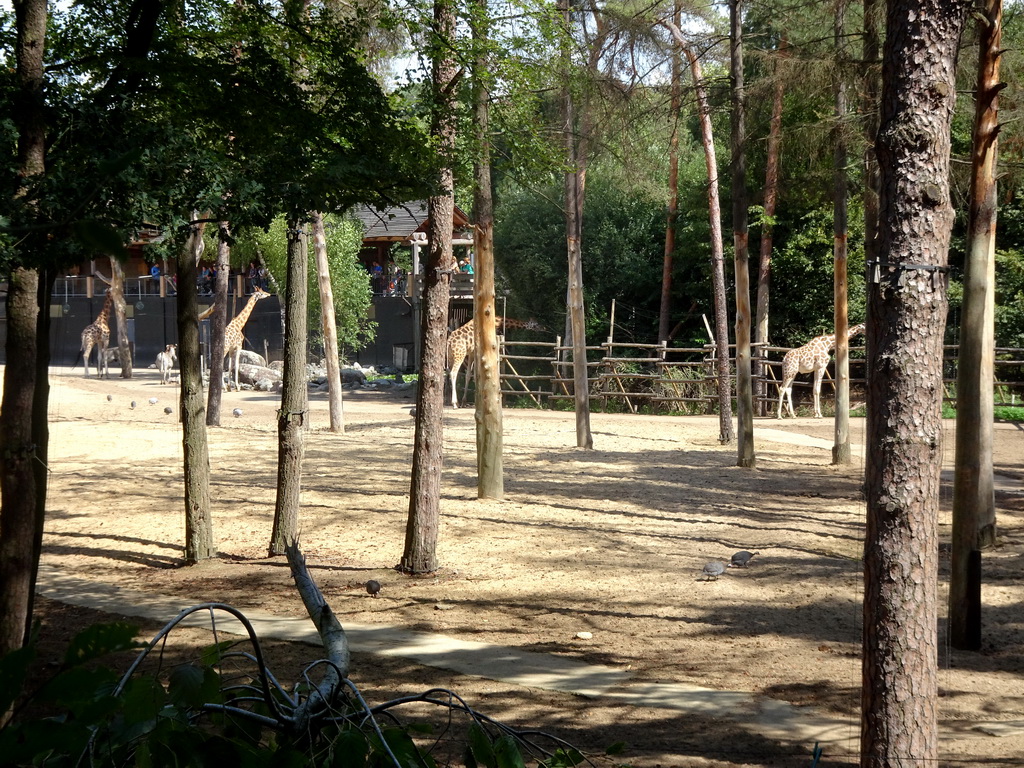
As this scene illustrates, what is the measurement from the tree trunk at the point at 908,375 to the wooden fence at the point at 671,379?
19.1 m

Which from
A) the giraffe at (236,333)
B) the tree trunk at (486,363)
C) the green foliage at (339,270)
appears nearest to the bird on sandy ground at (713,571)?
the tree trunk at (486,363)

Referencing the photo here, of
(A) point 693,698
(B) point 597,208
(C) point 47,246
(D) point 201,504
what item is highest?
(B) point 597,208

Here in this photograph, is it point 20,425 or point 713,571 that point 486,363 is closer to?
point 713,571

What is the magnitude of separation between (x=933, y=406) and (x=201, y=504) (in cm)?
688

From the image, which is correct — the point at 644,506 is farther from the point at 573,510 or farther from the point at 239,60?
the point at 239,60

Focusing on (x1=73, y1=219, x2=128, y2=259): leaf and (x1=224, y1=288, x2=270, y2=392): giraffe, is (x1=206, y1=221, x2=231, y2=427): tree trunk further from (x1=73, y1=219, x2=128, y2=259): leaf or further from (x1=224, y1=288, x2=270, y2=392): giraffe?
(x1=73, y1=219, x2=128, y2=259): leaf

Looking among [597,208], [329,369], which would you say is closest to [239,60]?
[329,369]

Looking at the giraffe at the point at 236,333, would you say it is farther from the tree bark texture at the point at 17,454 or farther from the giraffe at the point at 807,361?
the tree bark texture at the point at 17,454

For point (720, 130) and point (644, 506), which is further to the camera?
point (720, 130)

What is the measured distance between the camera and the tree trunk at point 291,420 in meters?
9.17

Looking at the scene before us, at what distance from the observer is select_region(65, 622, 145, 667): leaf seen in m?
1.57

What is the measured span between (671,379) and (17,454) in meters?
19.8

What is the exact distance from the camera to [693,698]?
546 cm

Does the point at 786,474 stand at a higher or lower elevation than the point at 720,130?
lower
